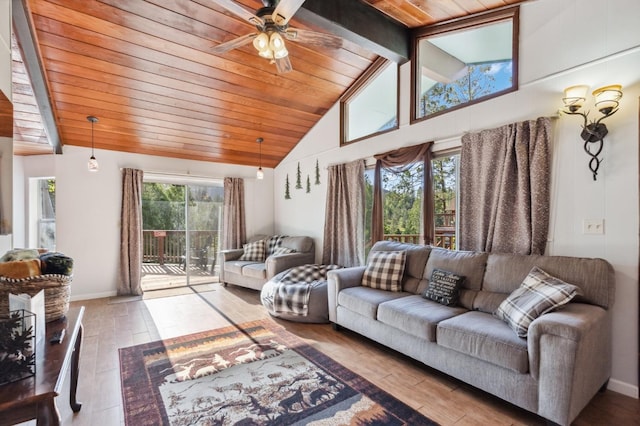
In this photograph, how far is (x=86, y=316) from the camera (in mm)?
3709

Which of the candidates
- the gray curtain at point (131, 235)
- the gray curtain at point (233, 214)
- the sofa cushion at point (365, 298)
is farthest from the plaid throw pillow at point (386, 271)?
the gray curtain at point (131, 235)

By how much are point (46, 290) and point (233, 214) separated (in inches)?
Answer: 169

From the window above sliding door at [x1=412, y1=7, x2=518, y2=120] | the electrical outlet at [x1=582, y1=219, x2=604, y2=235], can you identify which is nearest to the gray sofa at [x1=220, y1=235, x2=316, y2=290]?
the window above sliding door at [x1=412, y1=7, x2=518, y2=120]

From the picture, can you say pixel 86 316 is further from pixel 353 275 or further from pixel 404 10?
pixel 404 10

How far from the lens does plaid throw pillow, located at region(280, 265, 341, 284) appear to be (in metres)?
3.86

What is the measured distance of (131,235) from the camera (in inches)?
189

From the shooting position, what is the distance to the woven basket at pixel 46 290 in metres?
1.29

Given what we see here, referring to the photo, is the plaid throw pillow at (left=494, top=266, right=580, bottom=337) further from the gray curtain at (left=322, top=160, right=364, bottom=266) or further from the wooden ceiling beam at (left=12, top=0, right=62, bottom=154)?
the wooden ceiling beam at (left=12, top=0, right=62, bottom=154)

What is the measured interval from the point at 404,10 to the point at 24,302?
3671mm

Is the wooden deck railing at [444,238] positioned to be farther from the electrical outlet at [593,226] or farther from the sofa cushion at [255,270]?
the sofa cushion at [255,270]

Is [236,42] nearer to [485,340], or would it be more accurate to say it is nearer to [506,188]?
[506,188]

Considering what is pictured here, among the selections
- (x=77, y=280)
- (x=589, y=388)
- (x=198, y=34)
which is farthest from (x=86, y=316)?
(x=589, y=388)

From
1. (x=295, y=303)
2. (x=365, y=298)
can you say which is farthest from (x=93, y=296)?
(x=365, y=298)

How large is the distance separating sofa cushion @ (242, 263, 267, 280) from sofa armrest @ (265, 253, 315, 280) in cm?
11
